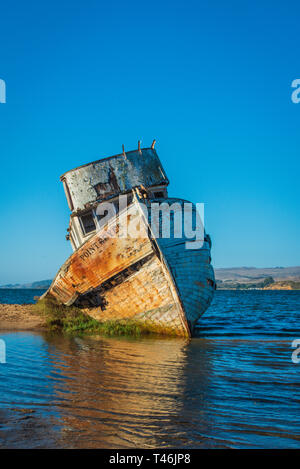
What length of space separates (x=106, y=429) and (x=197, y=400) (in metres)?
1.49

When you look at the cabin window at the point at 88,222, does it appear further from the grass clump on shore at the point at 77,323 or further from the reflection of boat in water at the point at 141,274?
the grass clump on shore at the point at 77,323

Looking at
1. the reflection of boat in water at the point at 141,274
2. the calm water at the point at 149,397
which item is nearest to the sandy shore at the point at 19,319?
the reflection of boat in water at the point at 141,274

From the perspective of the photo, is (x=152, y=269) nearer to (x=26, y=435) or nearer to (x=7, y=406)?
(x=7, y=406)

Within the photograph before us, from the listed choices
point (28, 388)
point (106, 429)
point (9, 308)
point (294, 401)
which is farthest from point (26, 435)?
point (9, 308)

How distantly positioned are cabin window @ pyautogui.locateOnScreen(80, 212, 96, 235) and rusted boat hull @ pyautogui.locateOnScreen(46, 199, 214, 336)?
2.49 metres

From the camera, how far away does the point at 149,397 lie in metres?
4.82

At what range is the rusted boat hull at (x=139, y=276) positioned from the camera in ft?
32.6

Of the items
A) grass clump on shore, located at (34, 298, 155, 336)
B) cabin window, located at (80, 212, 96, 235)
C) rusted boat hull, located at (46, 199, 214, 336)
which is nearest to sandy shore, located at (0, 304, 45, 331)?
grass clump on shore, located at (34, 298, 155, 336)

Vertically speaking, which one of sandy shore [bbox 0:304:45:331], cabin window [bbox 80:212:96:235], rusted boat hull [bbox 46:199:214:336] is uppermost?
cabin window [bbox 80:212:96:235]

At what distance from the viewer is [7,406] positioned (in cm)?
428

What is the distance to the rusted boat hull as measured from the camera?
9930 millimetres

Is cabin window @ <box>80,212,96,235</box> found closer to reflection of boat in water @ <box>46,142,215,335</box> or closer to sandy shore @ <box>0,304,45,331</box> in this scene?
reflection of boat in water @ <box>46,142,215,335</box>

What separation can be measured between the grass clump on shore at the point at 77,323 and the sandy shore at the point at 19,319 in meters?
0.54

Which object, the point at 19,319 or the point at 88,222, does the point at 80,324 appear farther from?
the point at 19,319
